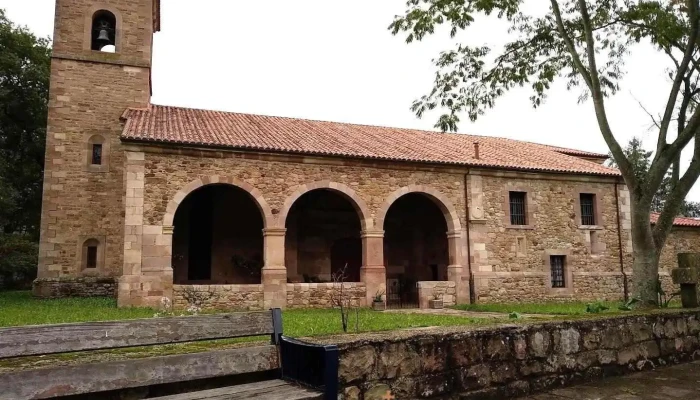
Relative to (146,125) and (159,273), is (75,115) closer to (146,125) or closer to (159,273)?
(146,125)

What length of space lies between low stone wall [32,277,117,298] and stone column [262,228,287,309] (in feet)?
15.7

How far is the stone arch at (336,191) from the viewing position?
524 inches

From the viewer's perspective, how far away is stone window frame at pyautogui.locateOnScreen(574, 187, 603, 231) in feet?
54.0

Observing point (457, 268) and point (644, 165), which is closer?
point (457, 268)

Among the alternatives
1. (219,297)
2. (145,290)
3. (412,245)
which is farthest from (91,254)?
(412,245)

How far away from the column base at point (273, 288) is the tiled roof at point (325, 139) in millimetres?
3118

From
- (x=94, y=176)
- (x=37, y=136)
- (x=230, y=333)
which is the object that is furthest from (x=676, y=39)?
(x=37, y=136)

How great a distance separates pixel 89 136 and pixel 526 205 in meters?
13.6

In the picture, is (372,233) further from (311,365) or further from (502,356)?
(311,365)

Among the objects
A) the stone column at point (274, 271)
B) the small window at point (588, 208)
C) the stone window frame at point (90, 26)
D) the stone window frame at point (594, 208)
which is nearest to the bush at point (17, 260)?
the stone window frame at point (90, 26)

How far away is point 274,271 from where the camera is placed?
1302 cm

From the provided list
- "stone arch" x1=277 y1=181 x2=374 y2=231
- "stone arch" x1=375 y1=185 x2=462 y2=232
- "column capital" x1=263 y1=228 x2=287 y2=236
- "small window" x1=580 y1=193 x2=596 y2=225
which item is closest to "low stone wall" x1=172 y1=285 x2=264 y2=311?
"column capital" x1=263 y1=228 x2=287 y2=236

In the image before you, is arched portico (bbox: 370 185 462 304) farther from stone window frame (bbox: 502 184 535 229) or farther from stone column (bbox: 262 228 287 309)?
stone column (bbox: 262 228 287 309)

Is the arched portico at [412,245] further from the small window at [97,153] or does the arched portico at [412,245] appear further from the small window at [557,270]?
the small window at [97,153]
